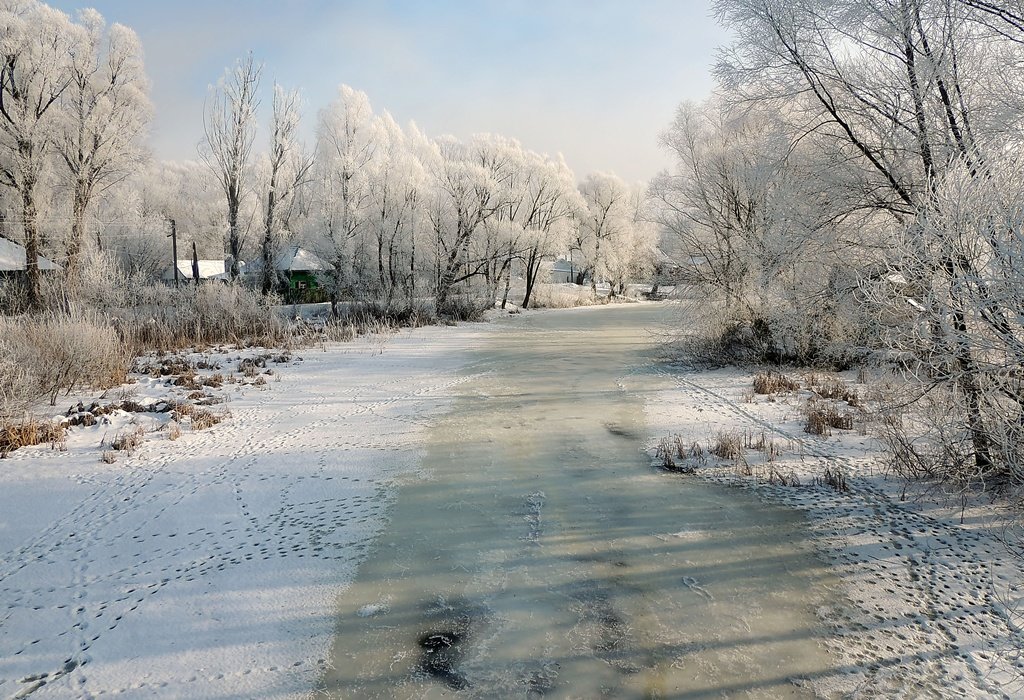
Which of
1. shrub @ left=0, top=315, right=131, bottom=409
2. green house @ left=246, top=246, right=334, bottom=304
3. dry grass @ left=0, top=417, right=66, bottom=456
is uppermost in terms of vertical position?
green house @ left=246, top=246, right=334, bottom=304

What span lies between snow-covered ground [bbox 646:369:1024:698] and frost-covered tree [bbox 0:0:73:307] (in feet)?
77.2

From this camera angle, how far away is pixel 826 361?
1319 cm

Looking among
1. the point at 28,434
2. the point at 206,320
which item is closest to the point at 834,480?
the point at 28,434

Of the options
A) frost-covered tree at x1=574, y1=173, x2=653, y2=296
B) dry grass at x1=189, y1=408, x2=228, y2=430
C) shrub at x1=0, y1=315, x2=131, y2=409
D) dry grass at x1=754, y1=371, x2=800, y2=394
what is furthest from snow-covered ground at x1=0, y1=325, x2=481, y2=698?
frost-covered tree at x1=574, y1=173, x2=653, y2=296

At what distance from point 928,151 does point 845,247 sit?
145 cm

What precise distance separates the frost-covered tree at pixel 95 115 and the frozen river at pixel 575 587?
21660 mm

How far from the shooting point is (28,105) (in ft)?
69.3

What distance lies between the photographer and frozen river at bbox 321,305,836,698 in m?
3.42

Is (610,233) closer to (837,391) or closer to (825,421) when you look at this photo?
(837,391)

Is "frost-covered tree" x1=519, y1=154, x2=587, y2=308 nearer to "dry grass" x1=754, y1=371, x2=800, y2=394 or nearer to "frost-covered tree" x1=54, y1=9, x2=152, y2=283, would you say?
"frost-covered tree" x1=54, y1=9, x2=152, y2=283

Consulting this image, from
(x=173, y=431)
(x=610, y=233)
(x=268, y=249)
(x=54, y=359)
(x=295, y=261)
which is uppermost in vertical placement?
(x=610, y=233)

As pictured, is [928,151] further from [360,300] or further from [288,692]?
[360,300]

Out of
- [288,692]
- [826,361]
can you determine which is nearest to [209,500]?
[288,692]

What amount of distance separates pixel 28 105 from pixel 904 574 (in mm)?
→ 27425
